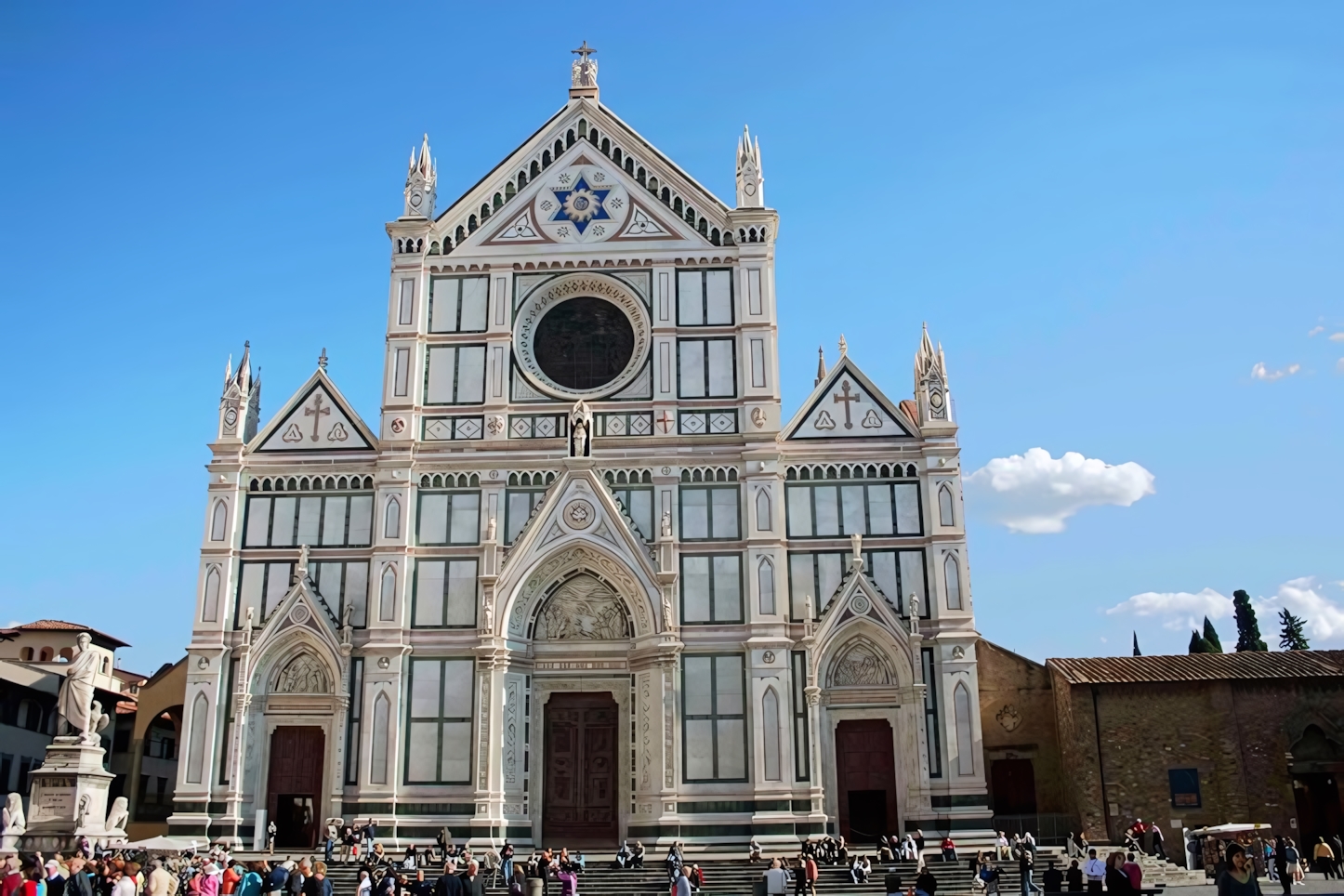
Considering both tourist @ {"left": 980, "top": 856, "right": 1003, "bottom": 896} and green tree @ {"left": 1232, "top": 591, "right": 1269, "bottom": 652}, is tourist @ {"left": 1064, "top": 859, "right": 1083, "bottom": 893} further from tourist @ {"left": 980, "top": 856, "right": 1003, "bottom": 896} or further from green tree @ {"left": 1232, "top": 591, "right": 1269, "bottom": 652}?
green tree @ {"left": 1232, "top": 591, "right": 1269, "bottom": 652}

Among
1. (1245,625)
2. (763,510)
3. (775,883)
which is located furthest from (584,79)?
(1245,625)

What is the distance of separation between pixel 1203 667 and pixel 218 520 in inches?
1003

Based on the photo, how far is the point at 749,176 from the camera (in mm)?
34250

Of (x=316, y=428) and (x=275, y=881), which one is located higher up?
(x=316, y=428)

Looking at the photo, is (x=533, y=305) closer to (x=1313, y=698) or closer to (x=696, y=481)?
(x=696, y=481)

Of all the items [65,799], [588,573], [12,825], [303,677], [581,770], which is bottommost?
[12,825]

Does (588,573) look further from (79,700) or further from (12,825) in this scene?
(12,825)

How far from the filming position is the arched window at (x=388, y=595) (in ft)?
101

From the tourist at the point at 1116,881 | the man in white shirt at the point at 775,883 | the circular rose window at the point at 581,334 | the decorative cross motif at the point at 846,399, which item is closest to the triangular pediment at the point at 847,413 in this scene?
the decorative cross motif at the point at 846,399

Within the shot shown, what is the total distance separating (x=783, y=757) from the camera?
96.2 ft

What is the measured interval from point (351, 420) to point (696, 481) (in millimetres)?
9159

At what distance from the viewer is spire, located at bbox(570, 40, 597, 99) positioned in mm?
35156

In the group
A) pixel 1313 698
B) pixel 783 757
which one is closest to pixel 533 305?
pixel 783 757

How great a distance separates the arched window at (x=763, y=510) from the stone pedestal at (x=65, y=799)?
1579 centimetres
